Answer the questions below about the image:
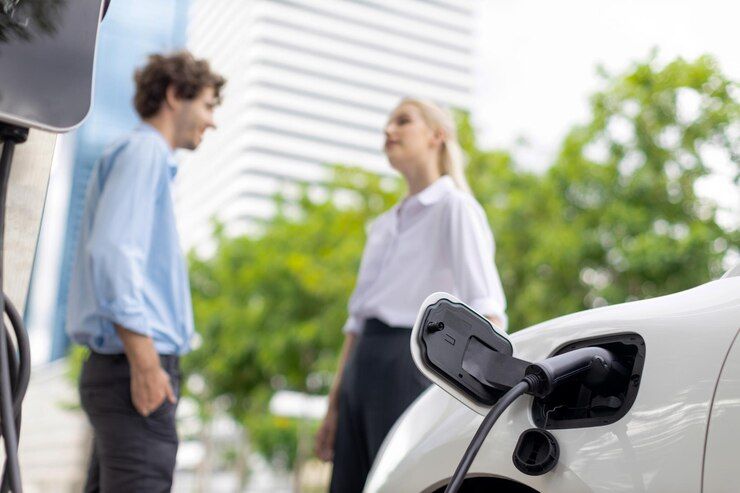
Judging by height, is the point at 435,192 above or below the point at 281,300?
above

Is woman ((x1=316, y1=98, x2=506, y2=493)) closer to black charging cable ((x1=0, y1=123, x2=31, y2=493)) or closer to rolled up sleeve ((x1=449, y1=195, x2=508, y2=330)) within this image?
rolled up sleeve ((x1=449, y1=195, x2=508, y2=330))

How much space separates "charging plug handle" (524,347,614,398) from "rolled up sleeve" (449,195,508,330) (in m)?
1.71

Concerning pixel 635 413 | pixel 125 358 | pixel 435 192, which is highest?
pixel 435 192

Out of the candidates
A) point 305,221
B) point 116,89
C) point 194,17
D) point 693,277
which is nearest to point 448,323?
point 693,277

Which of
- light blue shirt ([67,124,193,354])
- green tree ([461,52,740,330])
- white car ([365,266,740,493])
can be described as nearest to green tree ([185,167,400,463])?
green tree ([461,52,740,330])

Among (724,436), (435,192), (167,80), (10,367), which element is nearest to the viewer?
(724,436)

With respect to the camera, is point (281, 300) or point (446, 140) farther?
point (281, 300)

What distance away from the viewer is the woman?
3.25m

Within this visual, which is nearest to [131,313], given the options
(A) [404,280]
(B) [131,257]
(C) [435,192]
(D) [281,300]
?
(B) [131,257]

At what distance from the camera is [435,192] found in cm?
360

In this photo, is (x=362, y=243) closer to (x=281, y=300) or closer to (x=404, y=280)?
(x=281, y=300)

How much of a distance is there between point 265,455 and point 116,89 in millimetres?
63137

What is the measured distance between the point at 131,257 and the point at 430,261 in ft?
4.03

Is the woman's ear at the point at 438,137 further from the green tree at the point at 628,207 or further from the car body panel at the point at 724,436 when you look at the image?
the green tree at the point at 628,207
